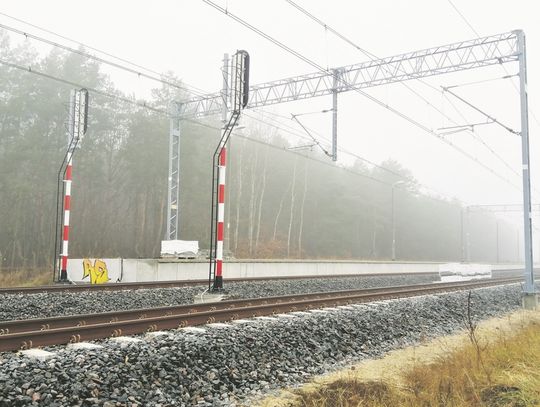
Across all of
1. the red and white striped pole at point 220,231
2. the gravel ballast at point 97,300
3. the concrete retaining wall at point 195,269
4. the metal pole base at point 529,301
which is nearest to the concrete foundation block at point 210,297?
the gravel ballast at point 97,300

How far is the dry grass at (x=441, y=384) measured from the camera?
5637 millimetres

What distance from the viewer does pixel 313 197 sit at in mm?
61219

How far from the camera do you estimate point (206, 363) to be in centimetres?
657

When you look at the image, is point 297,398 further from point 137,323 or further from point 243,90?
point 243,90

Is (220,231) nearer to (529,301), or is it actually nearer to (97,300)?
(97,300)

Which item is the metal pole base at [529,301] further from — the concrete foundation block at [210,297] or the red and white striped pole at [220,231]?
the concrete foundation block at [210,297]

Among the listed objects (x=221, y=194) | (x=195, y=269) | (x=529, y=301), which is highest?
(x=221, y=194)

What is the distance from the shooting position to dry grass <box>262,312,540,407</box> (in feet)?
18.5

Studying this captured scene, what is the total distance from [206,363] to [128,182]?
3619 cm

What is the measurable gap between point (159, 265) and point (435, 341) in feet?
45.0

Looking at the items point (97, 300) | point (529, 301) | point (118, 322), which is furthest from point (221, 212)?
point (529, 301)

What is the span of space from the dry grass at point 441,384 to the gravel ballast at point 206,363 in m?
0.57

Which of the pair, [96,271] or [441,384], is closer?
[441,384]

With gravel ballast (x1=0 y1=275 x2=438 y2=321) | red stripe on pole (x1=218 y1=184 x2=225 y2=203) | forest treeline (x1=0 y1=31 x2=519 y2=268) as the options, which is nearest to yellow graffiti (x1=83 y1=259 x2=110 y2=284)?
gravel ballast (x1=0 y1=275 x2=438 y2=321)
